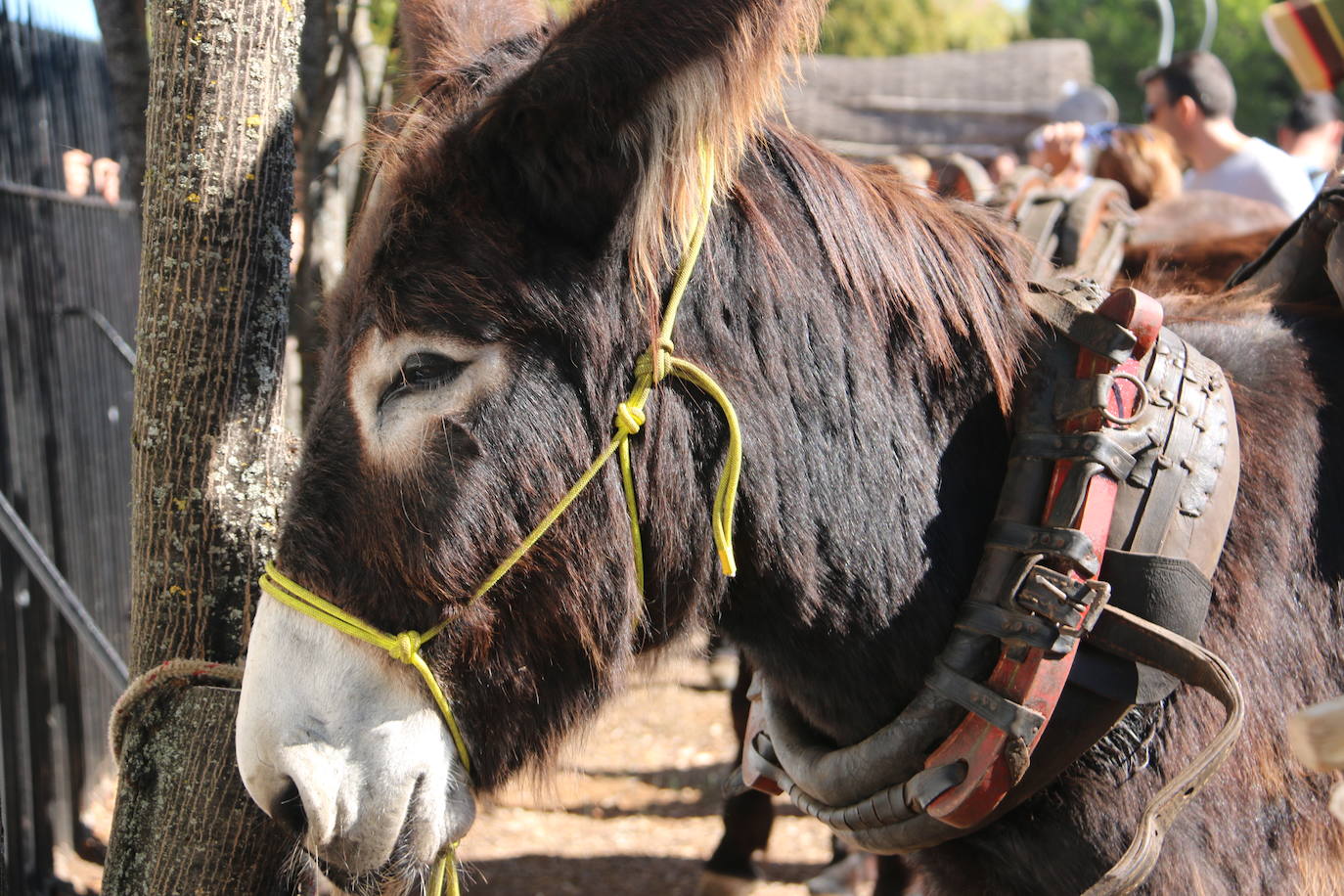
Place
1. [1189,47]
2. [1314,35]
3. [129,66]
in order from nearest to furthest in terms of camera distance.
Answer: [1314,35] → [129,66] → [1189,47]

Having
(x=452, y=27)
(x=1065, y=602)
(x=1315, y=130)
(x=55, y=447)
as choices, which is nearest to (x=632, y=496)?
(x=1065, y=602)

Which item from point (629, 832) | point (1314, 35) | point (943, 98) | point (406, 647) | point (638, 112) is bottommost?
point (629, 832)

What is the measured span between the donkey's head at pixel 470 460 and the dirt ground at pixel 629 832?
224 centimetres

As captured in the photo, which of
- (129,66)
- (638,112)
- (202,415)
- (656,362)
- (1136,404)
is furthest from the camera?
(129,66)

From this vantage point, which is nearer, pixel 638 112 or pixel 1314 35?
pixel 638 112

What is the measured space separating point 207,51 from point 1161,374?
1.68 meters

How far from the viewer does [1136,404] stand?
167cm

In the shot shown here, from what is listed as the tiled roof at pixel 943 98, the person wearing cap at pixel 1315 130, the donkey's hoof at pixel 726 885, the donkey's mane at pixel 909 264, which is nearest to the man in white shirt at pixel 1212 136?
the person wearing cap at pixel 1315 130

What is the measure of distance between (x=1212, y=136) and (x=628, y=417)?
441 centimetres

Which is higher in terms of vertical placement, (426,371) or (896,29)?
(426,371)

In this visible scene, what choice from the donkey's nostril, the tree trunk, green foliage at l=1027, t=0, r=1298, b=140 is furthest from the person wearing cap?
green foliage at l=1027, t=0, r=1298, b=140

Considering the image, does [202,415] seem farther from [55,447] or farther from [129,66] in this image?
[55,447]

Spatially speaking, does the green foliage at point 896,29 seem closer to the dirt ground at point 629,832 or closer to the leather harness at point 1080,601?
the dirt ground at point 629,832

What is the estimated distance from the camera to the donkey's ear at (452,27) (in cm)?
187
